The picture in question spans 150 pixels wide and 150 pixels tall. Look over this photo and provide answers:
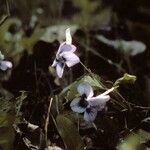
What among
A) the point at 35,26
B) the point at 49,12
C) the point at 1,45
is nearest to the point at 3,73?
the point at 1,45

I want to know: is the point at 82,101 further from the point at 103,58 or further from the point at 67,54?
the point at 103,58

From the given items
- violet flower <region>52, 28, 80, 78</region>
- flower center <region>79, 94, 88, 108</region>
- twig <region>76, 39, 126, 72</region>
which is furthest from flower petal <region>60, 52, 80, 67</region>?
twig <region>76, 39, 126, 72</region>

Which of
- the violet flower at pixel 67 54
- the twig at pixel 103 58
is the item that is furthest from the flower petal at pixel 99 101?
the twig at pixel 103 58

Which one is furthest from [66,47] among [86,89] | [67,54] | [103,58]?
[103,58]

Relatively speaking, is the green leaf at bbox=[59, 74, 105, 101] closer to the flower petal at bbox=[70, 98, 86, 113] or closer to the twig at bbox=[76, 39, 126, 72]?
the flower petal at bbox=[70, 98, 86, 113]

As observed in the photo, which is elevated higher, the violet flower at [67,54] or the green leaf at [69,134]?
the violet flower at [67,54]

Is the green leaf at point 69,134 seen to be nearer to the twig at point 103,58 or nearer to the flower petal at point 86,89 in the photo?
the flower petal at point 86,89
